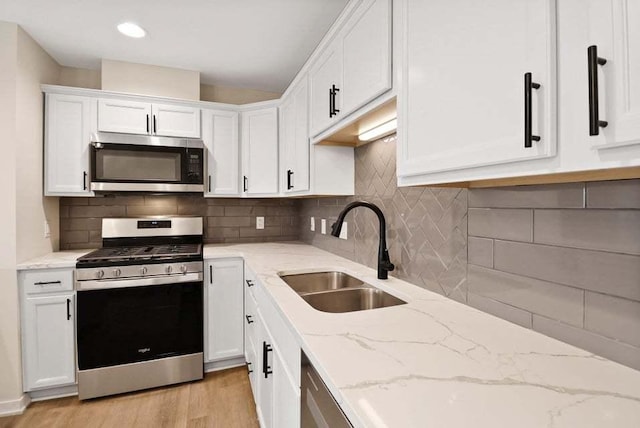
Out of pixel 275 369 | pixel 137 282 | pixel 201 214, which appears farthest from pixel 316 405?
pixel 201 214

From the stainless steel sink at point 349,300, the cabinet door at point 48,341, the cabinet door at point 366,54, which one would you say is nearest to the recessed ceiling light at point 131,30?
the cabinet door at point 366,54

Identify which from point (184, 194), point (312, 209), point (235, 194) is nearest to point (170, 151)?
point (184, 194)

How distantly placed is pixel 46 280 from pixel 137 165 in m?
0.97

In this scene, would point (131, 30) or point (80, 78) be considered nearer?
point (131, 30)

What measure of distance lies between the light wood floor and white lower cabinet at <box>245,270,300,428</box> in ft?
1.22

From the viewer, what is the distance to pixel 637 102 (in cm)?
46

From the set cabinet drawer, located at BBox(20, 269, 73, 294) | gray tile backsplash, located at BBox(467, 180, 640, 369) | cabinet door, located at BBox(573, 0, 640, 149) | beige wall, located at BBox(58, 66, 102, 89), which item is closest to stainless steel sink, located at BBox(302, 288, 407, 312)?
gray tile backsplash, located at BBox(467, 180, 640, 369)

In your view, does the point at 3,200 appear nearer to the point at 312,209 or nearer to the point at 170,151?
the point at 170,151

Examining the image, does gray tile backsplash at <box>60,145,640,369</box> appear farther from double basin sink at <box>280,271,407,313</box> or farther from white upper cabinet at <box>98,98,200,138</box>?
white upper cabinet at <box>98,98,200,138</box>

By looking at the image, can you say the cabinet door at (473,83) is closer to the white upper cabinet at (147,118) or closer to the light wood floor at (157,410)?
the light wood floor at (157,410)

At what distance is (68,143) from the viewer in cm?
234

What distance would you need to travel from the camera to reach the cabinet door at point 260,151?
8.90 ft

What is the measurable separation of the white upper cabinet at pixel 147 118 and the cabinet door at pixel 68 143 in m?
0.10

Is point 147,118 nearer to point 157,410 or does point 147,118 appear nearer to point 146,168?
point 146,168
